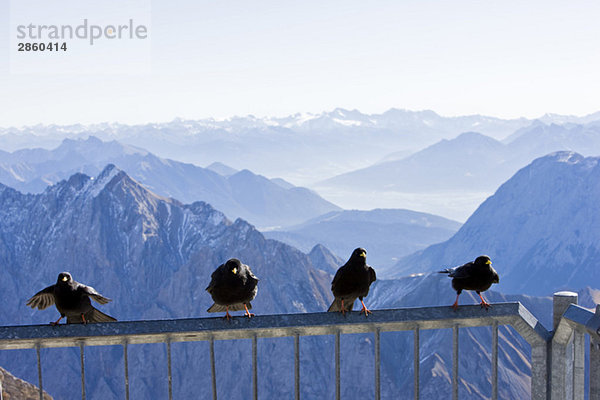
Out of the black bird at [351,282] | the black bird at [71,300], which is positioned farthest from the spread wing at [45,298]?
the black bird at [351,282]

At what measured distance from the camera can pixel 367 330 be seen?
711 cm

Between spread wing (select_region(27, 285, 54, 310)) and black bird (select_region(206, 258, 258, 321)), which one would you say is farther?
black bird (select_region(206, 258, 258, 321))

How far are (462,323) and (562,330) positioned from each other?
1104mm

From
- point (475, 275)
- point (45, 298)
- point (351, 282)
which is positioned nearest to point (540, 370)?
point (475, 275)

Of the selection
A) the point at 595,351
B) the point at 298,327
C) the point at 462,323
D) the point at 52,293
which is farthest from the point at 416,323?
the point at 52,293

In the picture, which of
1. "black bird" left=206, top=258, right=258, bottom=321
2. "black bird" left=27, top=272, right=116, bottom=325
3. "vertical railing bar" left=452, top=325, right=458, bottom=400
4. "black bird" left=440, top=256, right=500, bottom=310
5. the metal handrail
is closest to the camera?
the metal handrail

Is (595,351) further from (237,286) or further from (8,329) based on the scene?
(8,329)

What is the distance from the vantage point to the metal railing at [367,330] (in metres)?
6.65

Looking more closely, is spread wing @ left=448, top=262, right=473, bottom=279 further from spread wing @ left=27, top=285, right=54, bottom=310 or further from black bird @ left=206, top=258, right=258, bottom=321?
spread wing @ left=27, top=285, right=54, bottom=310

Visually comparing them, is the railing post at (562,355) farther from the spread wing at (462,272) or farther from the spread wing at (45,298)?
the spread wing at (45,298)

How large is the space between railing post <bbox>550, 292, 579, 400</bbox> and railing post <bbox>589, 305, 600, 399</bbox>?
24cm

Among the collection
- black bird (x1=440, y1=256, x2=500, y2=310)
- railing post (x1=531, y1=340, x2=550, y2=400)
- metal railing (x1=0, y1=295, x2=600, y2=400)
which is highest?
black bird (x1=440, y1=256, x2=500, y2=310)

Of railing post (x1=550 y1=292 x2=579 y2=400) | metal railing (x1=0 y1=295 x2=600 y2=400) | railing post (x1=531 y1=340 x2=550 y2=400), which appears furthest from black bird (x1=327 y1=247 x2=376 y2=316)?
railing post (x1=550 y1=292 x2=579 y2=400)

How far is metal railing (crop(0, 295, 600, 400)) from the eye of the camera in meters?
6.65
